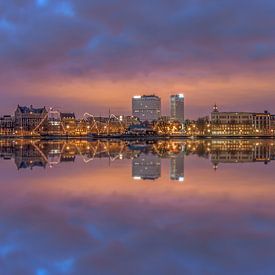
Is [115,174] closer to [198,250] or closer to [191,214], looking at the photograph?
[191,214]

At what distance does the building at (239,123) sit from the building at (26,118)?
60.7 metres

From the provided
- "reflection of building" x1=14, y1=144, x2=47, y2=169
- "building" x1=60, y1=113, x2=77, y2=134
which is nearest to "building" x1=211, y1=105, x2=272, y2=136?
"building" x1=60, y1=113, x2=77, y2=134

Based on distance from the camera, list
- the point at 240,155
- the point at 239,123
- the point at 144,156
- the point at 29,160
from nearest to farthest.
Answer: the point at 29,160 → the point at 144,156 → the point at 240,155 → the point at 239,123

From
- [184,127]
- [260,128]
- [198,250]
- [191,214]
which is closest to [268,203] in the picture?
[191,214]

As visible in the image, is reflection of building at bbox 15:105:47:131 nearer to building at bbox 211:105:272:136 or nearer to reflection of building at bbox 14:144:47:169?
building at bbox 211:105:272:136

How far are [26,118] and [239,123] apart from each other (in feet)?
244

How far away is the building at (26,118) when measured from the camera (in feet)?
522

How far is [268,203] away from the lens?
1282 centimetres

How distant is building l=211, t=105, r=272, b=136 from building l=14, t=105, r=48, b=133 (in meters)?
60.7

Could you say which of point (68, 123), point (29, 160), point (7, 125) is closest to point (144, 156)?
point (29, 160)

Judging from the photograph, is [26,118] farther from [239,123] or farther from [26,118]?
[239,123]

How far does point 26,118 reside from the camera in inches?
6383

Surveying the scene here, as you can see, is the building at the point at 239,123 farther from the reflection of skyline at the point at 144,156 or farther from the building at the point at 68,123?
the reflection of skyline at the point at 144,156

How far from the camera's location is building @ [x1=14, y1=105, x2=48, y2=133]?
15900 cm
